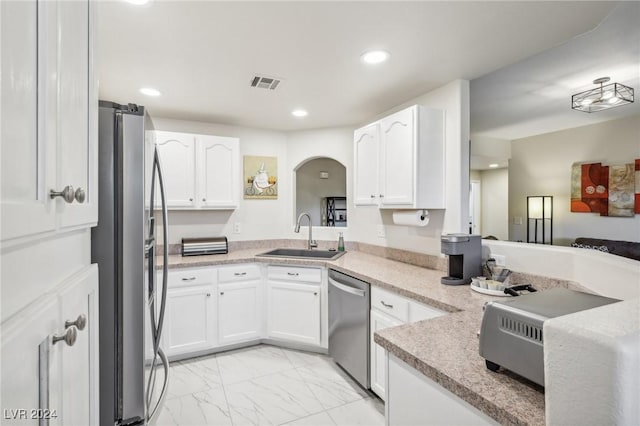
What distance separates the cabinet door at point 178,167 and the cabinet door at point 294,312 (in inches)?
47.9

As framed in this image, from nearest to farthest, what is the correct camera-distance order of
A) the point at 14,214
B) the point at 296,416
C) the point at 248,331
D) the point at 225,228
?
the point at 14,214
the point at 296,416
the point at 248,331
the point at 225,228

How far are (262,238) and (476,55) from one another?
2.80 m

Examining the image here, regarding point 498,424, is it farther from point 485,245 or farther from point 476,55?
point 476,55

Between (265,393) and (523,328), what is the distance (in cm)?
210

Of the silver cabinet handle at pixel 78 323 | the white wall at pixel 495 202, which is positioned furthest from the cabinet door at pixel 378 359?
the white wall at pixel 495 202

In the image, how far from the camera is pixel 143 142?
3.91 ft

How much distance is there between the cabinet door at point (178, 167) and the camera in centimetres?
306

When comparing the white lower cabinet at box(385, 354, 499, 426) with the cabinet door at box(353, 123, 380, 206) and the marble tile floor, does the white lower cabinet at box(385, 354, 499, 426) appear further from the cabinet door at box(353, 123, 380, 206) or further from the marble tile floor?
the cabinet door at box(353, 123, 380, 206)

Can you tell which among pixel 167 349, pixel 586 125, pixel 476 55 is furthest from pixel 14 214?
pixel 586 125

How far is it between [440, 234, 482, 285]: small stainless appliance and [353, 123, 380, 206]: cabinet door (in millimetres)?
844

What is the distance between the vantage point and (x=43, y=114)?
59cm

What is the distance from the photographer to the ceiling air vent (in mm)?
2340

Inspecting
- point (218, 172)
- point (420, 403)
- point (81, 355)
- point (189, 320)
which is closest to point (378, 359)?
point (420, 403)

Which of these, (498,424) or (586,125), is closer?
(498,424)
